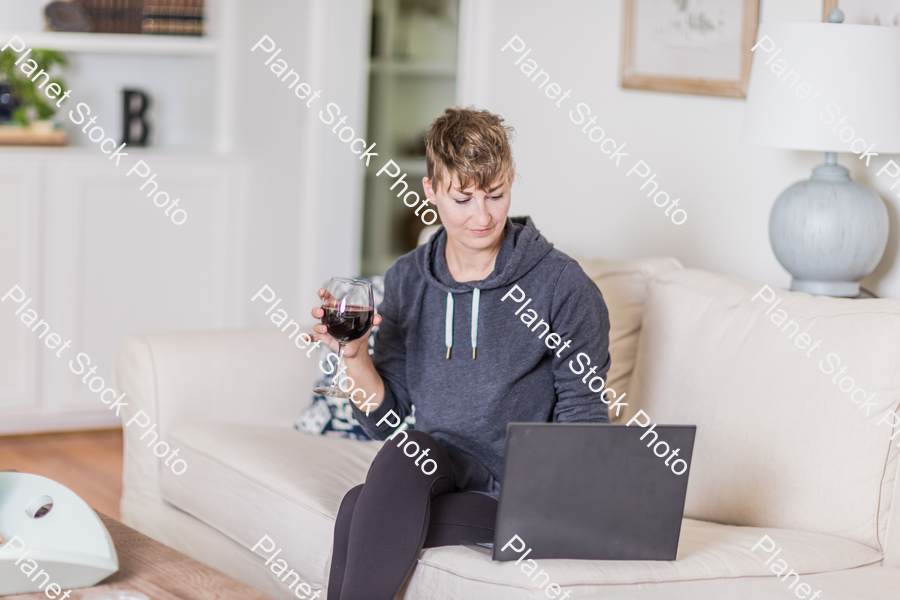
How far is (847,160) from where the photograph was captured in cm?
215

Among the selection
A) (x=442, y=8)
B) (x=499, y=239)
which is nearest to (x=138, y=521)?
(x=499, y=239)

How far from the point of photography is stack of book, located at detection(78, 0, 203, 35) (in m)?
3.67

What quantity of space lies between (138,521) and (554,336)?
1214 mm

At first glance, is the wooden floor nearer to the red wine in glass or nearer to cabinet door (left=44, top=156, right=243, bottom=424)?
cabinet door (left=44, top=156, right=243, bottom=424)

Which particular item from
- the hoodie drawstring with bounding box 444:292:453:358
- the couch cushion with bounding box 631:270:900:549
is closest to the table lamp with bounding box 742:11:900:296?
the couch cushion with bounding box 631:270:900:549

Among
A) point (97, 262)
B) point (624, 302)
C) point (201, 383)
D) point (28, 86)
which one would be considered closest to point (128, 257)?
point (97, 262)

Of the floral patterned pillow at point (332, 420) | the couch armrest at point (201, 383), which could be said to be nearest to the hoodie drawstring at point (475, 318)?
the floral patterned pillow at point (332, 420)

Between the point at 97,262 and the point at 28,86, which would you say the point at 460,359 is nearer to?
the point at 97,262

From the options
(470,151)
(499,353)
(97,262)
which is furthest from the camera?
(97,262)

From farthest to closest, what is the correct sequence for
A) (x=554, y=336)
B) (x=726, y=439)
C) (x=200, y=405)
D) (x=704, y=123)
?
(x=704, y=123) → (x=200, y=405) → (x=726, y=439) → (x=554, y=336)

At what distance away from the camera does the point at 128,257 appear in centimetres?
361

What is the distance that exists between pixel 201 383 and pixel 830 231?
4.56 feet

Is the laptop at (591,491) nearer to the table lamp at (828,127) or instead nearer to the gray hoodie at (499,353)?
the gray hoodie at (499,353)

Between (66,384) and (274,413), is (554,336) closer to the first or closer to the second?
(274,413)
